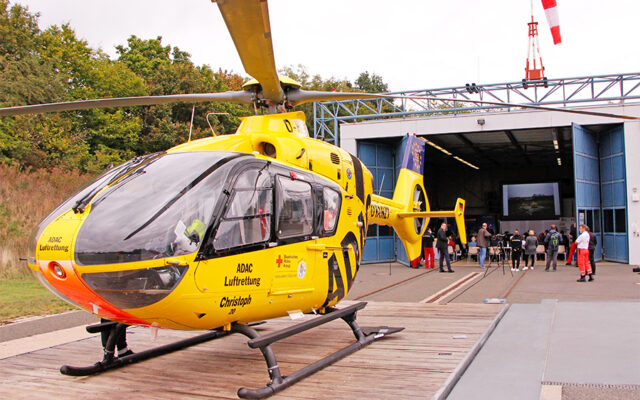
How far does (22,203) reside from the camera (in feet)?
62.2

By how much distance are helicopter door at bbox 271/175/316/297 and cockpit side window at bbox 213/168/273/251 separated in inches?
7.0

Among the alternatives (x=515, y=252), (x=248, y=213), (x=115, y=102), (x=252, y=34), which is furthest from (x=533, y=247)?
(x=252, y=34)

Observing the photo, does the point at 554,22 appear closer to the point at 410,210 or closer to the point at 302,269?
the point at 410,210

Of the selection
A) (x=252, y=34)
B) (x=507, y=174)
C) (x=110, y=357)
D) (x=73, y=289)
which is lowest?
(x=110, y=357)

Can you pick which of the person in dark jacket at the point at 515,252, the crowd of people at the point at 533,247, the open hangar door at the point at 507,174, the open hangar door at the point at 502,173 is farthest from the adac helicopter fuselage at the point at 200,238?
the open hangar door at the point at 502,173

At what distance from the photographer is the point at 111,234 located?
→ 411cm

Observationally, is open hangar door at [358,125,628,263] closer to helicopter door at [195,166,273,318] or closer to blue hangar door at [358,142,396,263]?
blue hangar door at [358,142,396,263]

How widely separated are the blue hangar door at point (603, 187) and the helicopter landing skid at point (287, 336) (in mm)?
15481

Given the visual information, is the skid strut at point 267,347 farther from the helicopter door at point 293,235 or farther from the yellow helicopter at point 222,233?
the helicopter door at point 293,235

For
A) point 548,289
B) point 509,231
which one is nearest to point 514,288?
point 548,289

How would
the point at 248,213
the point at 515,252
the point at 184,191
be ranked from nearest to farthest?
the point at 184,191 → the point at 248,213 → the point at 515,252

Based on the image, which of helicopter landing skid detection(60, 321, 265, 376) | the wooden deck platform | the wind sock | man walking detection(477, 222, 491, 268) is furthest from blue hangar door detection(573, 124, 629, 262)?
helicopter landing skid detection(60, 321, 265, 376)

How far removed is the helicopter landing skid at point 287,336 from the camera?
474 centimetres

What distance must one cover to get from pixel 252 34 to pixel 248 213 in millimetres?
1623
